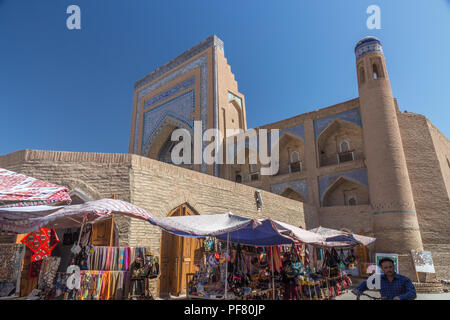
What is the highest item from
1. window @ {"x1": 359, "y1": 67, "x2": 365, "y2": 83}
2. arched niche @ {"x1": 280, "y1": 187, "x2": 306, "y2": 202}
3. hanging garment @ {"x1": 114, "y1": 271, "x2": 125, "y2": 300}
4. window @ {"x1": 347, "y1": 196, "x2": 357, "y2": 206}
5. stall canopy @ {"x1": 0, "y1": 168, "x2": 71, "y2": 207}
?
window @ {"x1": 359, "y1": 67, "x2": 365, "y2": 83}

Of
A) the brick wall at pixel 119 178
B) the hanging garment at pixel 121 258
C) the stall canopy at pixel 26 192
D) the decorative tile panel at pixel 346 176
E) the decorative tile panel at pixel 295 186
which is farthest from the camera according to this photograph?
the decorative tile panel at pixel 295 186

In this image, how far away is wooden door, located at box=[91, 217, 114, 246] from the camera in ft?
20.6

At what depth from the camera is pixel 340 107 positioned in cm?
1482

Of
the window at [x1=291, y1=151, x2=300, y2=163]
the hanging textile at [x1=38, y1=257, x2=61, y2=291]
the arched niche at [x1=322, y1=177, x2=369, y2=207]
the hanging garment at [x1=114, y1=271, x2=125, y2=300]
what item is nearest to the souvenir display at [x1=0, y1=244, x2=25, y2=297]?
the hanging textile at [x1=38, y1=257, x2=61, y2=291]

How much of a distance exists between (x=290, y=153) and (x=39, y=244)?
13.3 meters

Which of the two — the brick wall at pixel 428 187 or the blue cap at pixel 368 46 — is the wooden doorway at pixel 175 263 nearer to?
the brick wall at pixel 428 187

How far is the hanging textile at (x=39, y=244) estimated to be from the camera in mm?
5988

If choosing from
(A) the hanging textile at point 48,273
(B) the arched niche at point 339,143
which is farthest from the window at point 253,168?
(A) the hanging textile at point 48,273

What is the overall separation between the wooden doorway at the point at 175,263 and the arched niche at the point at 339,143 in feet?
32.9

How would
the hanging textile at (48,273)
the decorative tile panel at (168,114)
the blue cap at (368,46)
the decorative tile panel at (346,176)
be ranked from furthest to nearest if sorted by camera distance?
the decorative tile panel at (168,114) → the blue cap at (368,46) → the decorative tile panel at (346,176) → the hanging textile at (48,273)

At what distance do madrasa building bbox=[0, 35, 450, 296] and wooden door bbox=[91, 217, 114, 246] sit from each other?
0.10 ft

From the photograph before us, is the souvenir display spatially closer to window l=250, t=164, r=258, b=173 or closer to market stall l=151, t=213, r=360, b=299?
market stall l=151, t=213, r=360, b=299
